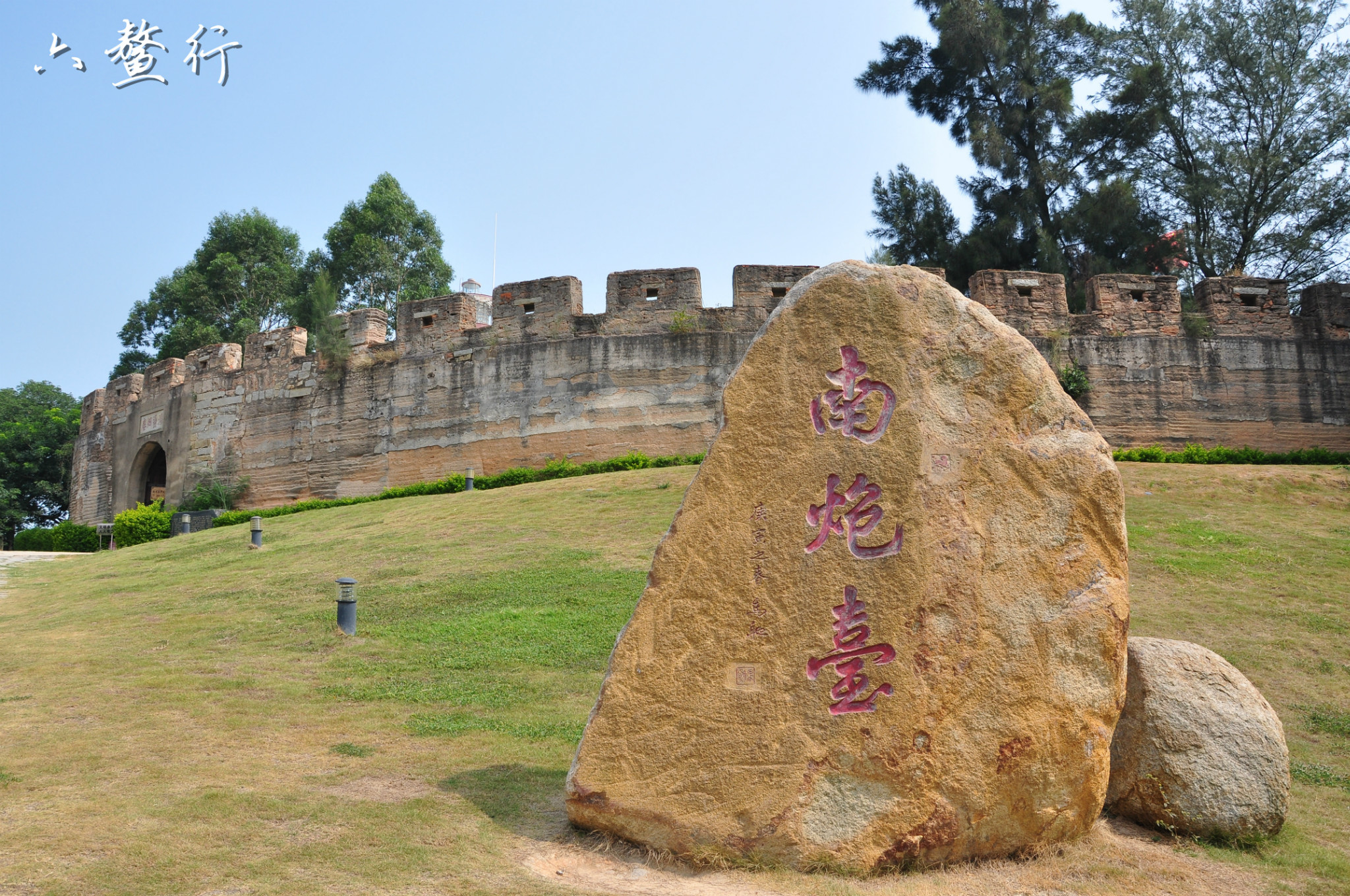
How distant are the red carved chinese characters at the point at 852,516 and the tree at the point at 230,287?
28.2 metres

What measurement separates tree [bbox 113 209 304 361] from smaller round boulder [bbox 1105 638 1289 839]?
28.7 m

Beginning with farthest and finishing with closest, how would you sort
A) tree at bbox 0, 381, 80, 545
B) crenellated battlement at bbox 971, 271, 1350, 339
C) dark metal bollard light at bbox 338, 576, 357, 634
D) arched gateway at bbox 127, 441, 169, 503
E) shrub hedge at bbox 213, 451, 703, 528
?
tree at bbox 0, 381, 80, 545 → arched gateway at bbox 127, 441, 169, 503 → crenellated battlement at bbox 971, 271, 1350, 339 → shrub hedge at bbox 213, 451, 703, 528 → dark metal bollard light at bbox 338, 576, 357, 634

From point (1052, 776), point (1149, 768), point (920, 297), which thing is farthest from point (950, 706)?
point (920, 297)

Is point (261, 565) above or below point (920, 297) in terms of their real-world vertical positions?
below

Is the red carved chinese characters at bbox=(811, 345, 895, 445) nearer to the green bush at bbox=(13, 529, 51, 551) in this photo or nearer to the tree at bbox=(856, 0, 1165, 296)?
the tree at bbox=(856, 0, 1165, 296)

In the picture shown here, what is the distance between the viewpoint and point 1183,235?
70.6ft

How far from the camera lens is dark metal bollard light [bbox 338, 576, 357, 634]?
26.8ft

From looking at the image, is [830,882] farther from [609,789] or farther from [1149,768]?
[1149,768]

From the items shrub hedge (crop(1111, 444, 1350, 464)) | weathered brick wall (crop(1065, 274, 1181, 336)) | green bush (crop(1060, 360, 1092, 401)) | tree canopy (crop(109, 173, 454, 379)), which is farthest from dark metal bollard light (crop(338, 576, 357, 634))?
tree canopy (crop(109, 173, 454, 379))

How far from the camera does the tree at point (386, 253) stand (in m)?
29.2

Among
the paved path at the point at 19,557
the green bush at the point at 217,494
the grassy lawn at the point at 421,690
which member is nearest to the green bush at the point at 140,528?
the green bush at the point at 217,494

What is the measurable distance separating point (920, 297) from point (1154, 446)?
41.1ft

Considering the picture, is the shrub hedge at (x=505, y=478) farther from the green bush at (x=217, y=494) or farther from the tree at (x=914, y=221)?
the tree at (x=914, y=221)

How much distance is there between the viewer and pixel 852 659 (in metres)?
4.03
